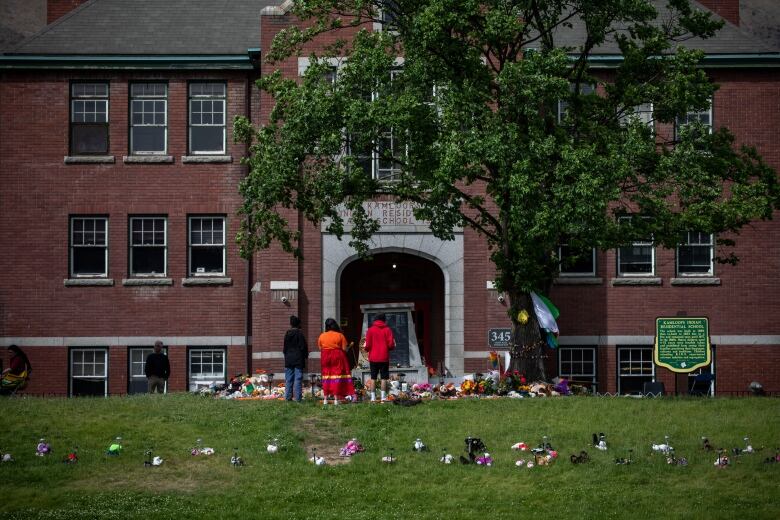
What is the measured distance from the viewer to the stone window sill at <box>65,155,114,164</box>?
35.9m

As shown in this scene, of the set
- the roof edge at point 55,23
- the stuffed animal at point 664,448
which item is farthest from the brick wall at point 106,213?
the stuffed animal at point 664,448

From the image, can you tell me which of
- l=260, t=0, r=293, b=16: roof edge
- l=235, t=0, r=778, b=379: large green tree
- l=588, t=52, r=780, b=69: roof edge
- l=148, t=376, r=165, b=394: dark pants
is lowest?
l=148, t=376, r=165, b=394: dark pants

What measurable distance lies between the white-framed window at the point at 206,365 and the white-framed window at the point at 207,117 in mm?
5493

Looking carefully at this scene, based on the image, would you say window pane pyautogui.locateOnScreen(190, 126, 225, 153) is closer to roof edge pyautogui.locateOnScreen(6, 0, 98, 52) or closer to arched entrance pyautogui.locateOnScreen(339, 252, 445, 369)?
arched entrance pyautogui.locateOnScreen(339, 252, 445, 369)

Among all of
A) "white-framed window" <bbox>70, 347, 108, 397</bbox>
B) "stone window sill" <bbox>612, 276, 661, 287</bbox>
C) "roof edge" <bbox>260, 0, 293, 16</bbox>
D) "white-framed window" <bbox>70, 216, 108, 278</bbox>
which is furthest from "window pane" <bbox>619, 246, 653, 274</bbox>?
"white-framed window" <bbox>70, 347, 108, 397</bbox>

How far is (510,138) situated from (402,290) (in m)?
12.1

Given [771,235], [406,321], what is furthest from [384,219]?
[771,235]

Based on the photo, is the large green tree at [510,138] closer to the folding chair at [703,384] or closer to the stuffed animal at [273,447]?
the stuffed animal at [273,447]

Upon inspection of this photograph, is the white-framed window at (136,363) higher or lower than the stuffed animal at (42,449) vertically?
higher

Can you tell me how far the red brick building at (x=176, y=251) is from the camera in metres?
35.8

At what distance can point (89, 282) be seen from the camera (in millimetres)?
35781

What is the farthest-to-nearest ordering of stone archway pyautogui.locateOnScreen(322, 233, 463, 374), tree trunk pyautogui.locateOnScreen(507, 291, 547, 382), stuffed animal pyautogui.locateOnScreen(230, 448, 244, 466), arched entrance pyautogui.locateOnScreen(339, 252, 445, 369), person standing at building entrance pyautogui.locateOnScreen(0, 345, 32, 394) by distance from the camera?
arched entrance pyautogui.locateOnScreen(339, 252, 445, 369), stone archway pyautogui.locateOnScreen(322, 233, 463, 374), person standing at building entrance pyautogui.locateOnScreen(0, 345, 32, 394), tree trunk pyautogui.locateOnScreen(507, 291, 547, 382), stuffed animal pyautogui.locateOnScreen(230, 448, 244, 466)

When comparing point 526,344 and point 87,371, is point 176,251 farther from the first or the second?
point 526,344

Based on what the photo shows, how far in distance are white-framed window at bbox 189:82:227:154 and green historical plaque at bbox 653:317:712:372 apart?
14.2 m
